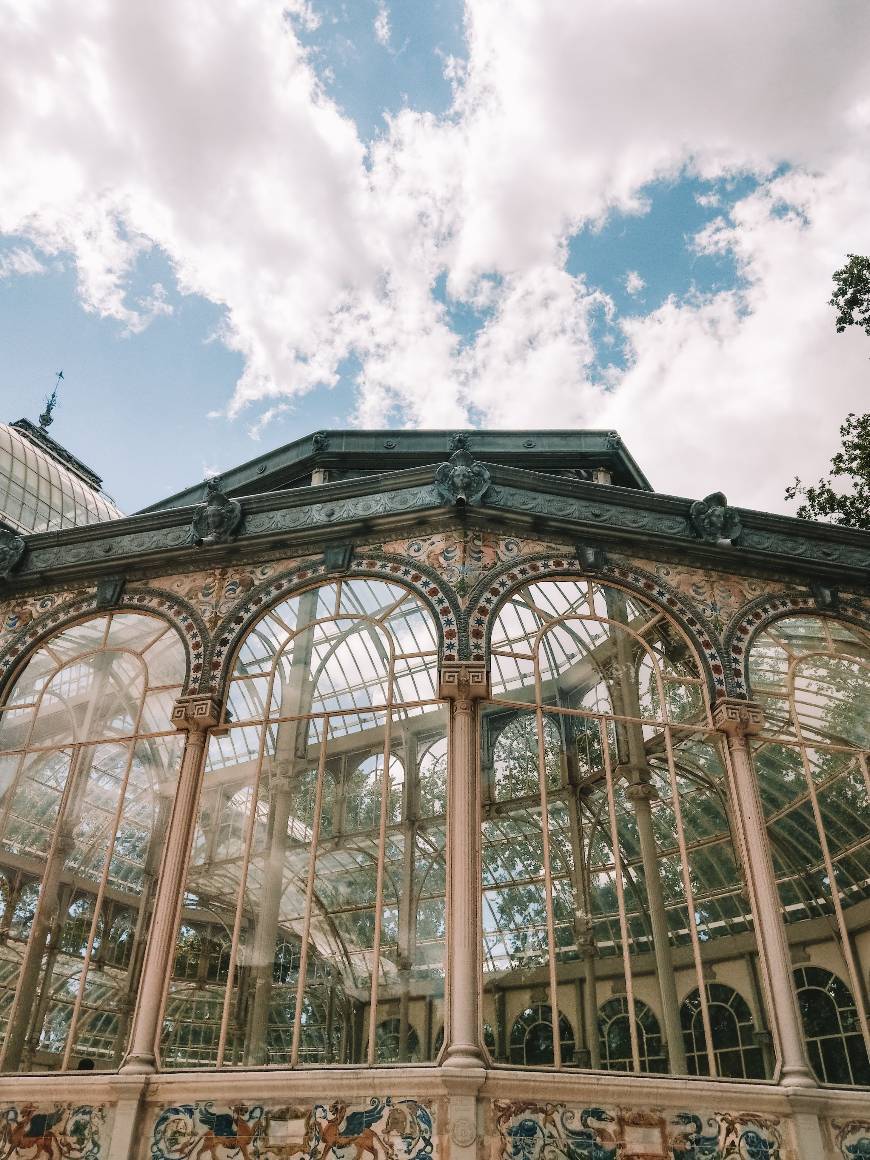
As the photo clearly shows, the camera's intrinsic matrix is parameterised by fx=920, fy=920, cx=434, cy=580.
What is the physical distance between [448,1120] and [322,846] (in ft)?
10.7

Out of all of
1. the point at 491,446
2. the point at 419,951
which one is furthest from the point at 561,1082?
the point at 491,446

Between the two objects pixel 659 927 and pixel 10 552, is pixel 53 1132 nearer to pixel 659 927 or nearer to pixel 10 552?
pixel 659 927

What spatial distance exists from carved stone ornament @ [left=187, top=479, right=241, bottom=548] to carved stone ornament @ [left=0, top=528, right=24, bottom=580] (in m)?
2.76

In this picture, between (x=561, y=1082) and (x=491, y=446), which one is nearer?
(x=561, y=1082)

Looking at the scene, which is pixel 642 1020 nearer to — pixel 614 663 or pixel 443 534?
pixel 614 663

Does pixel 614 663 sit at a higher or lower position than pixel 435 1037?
higher

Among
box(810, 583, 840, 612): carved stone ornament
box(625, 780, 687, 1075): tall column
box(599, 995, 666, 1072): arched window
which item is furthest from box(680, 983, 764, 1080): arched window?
box(810, 583, 840, 612): carved stone ornament

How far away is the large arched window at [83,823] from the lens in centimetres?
1066

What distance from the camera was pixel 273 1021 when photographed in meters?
9.91

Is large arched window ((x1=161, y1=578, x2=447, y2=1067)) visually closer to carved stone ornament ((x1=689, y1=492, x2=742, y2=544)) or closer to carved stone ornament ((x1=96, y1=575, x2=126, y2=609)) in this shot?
carved stone ornament ((x1=96, y1=575, x2=126, y2=609))

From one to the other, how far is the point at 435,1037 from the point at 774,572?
7331 mm

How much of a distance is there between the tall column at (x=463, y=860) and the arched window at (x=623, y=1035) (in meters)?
4.94

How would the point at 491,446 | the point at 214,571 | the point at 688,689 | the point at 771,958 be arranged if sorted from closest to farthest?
the point at 771,958, the point at 688,689, the point at 214,571, the point at 491,446

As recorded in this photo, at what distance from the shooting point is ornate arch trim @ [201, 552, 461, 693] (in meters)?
11.4
